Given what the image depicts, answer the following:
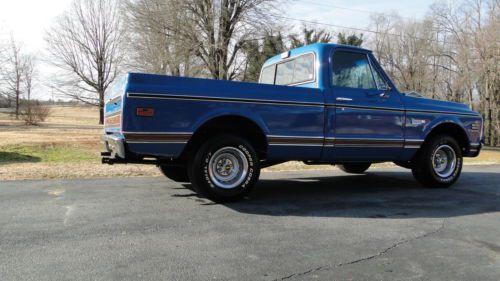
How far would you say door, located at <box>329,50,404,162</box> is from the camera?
21.3 feet

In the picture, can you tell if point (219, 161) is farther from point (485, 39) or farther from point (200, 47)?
point (485, 39)

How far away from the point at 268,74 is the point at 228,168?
9.27 feet

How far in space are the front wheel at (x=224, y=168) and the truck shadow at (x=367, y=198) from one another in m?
0.23

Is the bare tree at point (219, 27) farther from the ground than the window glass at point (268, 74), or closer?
farther from the ground

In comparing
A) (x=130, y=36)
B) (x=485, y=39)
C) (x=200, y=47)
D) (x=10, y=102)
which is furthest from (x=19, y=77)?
(x=485, y=39)

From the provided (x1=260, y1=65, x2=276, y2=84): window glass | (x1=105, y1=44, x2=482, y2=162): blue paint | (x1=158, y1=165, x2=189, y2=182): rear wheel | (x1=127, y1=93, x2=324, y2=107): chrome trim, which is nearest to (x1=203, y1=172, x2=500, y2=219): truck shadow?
(x1=105, y1=44, x2=482, y2=162): blue paint

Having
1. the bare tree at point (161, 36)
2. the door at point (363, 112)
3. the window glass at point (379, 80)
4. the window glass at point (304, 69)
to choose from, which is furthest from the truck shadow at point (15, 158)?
the bare tree at point (161, 36)

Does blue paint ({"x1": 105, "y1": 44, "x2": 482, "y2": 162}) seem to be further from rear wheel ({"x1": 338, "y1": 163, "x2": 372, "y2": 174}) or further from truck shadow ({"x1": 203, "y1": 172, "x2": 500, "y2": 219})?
rear wheel ({"x1": 338, "y1": 163, "x2": 372, "y2": 174})

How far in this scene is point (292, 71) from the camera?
23.9 feet

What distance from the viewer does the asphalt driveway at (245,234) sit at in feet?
11.4

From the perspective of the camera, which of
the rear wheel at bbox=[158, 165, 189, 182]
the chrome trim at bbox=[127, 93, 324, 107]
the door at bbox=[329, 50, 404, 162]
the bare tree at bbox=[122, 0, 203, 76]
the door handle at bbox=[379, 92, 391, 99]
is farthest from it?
the bare tree at bbox=[122, 0, 203, 76]

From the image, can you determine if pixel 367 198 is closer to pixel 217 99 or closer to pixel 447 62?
pixel 217 99

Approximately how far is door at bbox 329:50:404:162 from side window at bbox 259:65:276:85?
1.51 meters

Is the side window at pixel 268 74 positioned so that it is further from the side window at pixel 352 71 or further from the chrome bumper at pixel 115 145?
the chrome bumper at pixel 115 145
